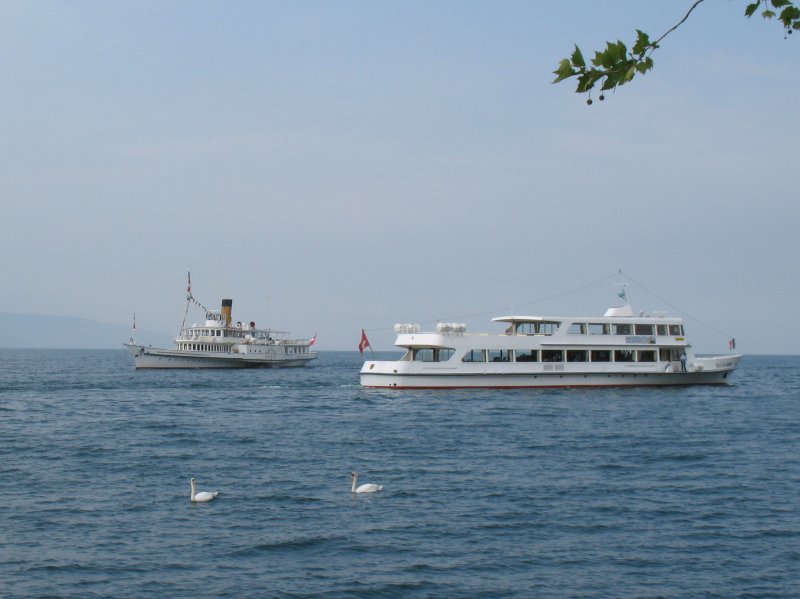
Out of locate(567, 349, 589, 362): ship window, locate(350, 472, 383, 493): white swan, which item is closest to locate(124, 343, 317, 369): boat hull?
locate(567, 349, 589, 362): ship window

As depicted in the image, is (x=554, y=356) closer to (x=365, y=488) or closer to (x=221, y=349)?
(x=365, y=488)

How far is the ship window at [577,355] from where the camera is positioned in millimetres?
59000

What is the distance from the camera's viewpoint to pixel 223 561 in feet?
60.2

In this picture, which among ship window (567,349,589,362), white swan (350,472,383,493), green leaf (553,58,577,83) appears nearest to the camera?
green leaf (553,58,577,83)

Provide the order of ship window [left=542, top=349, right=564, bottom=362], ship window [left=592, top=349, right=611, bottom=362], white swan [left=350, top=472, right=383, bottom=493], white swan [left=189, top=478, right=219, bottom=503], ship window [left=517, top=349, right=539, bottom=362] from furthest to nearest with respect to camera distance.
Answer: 1. ship window [left=592, top=349, right=611, bottom=362]
2. ship window [left=542, top=349, right=564, bottom=362]
3. ship window [left=517, top=349, right=539, bottom=362]
4. white swan [left=350, top=472, right=383, bottom=493]
5. white swan [left=189, top=478, right=219, bottom=503]

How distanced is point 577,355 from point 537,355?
3.06 metres

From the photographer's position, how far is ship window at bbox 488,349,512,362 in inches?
2292

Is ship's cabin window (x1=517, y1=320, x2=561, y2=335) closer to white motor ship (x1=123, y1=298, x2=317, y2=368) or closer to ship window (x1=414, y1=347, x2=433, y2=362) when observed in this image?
ship window (x1=414, y1=347, x2=433, y2=362)

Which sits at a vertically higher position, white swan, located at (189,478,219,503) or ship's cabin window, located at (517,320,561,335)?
ship's cabin window, located at (517,320,561,335)

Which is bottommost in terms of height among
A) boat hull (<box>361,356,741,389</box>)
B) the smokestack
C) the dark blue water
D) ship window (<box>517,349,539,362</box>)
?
the dark blue water

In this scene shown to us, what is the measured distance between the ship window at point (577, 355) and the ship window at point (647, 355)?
14.6 feet

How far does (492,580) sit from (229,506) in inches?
361

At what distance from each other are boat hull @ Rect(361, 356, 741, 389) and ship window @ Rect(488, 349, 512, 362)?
940 millimetres

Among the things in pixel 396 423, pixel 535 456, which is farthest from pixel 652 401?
pixel 535 456
